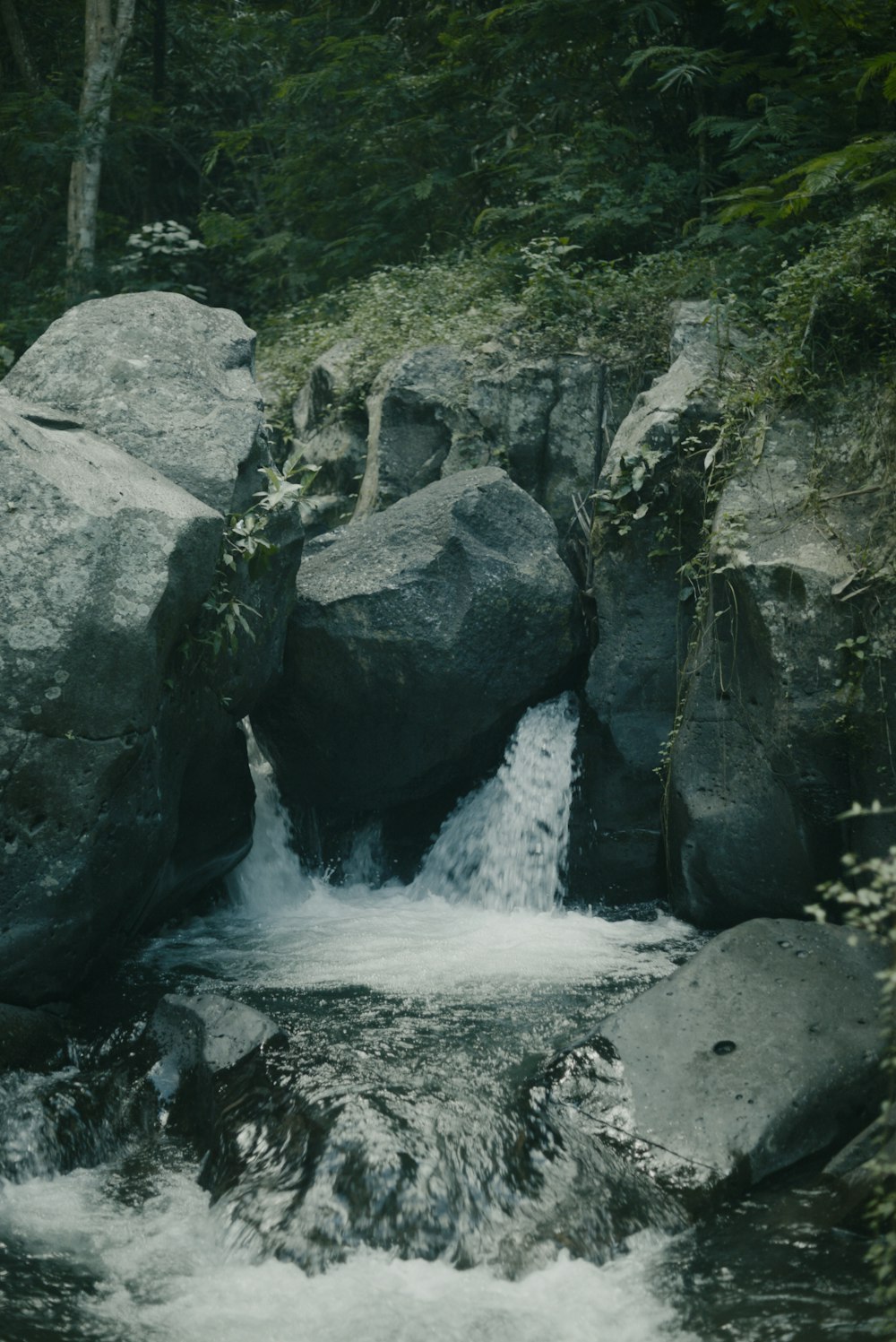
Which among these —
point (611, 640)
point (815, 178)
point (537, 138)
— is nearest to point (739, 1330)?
point (611, 640)

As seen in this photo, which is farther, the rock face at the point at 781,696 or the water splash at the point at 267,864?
the water splash at the point at 267,864

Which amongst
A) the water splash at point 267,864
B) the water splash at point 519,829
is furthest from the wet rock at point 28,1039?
the water splash at point 519,829

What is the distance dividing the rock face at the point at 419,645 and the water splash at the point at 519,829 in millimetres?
220

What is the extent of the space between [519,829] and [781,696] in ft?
8.18

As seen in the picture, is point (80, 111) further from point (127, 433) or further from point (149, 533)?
point (149, 533)

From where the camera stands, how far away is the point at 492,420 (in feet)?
34.0

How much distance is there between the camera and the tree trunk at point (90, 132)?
1451 centimetres

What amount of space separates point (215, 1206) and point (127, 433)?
15.0ft

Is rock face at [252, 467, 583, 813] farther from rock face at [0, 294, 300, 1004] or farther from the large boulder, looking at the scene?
rock face at [0, 294, 300, 1004]

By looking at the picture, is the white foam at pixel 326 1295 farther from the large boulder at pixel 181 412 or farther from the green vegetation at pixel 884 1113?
the large boulder at pixel 181 412

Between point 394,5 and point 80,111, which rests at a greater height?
point 394,5

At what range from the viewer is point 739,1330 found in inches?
149

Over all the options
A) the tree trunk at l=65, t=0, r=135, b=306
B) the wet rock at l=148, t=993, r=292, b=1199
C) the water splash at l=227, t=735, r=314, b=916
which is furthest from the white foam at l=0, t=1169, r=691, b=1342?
the tree trunk at l=65, t=0, r=135, b=306

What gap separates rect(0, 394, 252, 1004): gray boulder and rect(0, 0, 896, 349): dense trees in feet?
16.1
